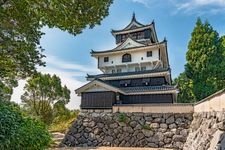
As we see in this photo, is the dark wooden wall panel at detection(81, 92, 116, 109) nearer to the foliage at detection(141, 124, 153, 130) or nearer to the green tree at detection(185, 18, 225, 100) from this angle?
the foliage at detection(141, 124, 153, 130)

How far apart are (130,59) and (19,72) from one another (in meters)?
20.1

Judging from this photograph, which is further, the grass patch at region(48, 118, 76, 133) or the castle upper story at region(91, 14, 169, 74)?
the grass patch at region(48, 118, 76, 133)

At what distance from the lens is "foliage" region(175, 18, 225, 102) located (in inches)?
983

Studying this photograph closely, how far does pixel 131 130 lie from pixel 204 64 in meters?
13.2

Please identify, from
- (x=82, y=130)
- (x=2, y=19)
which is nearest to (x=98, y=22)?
(x=2, y=19)

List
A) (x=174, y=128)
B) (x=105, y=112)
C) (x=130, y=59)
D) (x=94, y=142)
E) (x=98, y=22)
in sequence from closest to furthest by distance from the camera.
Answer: (x=98, y=22)
(x=174, y=128)
(x=94, y=142)
(x=105, y=112)
(x=130, y=59)

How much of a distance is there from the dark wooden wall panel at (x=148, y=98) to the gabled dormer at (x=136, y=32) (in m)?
8.62

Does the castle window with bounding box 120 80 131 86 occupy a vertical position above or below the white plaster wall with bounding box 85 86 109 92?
above

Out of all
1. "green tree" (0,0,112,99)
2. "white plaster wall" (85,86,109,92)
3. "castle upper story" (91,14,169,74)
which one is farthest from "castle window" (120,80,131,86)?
"green tree" (0,0,112,99)

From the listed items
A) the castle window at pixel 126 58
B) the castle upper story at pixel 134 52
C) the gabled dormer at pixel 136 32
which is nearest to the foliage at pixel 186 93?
the castle upper story at pixel 134 52

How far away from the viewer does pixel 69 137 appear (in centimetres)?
1823

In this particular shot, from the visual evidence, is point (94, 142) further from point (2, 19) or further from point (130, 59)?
point (2, 19)

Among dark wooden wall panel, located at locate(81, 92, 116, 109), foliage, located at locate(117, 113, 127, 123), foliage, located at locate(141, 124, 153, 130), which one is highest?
dark wooden wall panel, located at locate(81, 92, 116, 109)

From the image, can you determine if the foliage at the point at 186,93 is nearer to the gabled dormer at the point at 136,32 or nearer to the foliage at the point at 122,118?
the gabled dormer at the point at 136,32
